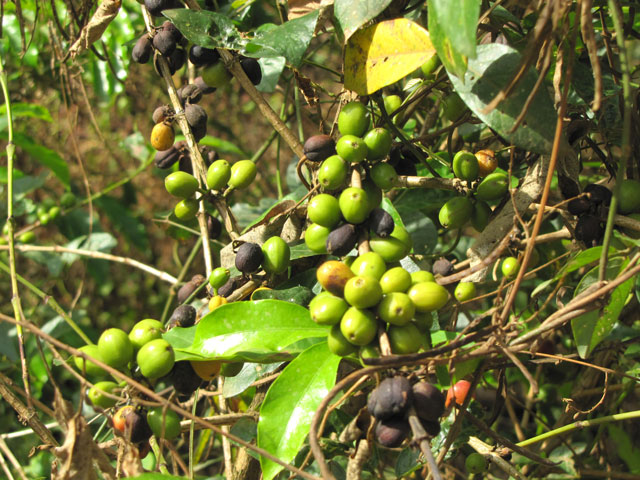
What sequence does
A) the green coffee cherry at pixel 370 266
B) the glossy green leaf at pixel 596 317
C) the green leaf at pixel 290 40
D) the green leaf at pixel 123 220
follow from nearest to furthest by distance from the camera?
the green coffee cherry at pixel 370 266 → the glossy green leaf at pixel 596 317 → the green leaf at pixel 290 40 → the green leaf at pixel 123 220

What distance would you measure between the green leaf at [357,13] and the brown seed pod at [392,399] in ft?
1.74

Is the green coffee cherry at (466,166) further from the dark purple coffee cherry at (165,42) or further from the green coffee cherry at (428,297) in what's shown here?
the dark purple coffee cherry at (165,42)

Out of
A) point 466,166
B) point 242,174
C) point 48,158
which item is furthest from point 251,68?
point 48,158

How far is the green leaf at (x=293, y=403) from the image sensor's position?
Result: 86cm

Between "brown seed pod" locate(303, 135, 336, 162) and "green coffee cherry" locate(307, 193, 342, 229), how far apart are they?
0.39 ft

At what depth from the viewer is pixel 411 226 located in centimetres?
152

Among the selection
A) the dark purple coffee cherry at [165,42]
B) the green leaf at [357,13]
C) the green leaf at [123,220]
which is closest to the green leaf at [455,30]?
the green leaf at [357,13]

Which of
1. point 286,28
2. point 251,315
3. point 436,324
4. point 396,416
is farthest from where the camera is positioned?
point 436,324

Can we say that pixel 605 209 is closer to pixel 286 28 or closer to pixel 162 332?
pixel 286 28

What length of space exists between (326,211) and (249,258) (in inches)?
7.1

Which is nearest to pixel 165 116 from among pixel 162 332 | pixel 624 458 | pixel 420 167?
pixel 162 332

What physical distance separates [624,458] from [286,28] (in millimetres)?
1303

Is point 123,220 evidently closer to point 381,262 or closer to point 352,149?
point 352,149

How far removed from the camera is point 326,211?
3.02 ft
